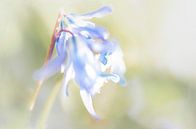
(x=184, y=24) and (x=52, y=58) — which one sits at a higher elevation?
(x=184, y=24)

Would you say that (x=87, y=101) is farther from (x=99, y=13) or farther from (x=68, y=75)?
(x=99, y=13)

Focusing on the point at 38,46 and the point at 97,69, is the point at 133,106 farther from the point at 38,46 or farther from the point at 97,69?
the point at 38,46

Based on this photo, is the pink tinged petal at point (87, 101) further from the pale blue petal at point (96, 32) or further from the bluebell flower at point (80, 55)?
the pale blue petal at point (96, 32)

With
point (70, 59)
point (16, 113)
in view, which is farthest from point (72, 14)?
point (16, 113)

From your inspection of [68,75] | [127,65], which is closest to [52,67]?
[68,75]

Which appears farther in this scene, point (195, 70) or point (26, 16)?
point (195, 70)

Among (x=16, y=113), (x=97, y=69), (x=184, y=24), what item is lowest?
(x=16, y=113)
